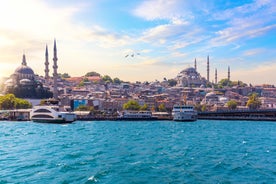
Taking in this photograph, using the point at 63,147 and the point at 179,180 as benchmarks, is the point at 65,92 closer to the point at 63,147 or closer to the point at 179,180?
the point at 63,147

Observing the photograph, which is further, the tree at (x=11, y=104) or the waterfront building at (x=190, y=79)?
the waterfront building at (x=190, y=79)

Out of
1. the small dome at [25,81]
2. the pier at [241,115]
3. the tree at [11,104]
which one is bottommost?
the pier at [241,115]

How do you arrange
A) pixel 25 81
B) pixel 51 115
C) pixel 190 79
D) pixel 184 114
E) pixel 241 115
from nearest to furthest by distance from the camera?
Answer: pixel 51 115 < pixel 184 114 < pixel 241 115 < pixel 25 81 < pixel 190 79

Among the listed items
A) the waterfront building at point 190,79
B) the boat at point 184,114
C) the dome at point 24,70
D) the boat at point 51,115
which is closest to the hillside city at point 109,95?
the dome at point 24,70

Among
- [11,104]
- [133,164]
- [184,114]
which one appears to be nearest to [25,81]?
[11,104]

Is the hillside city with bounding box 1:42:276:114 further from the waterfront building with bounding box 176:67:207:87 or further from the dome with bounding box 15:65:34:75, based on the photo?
the waterfront building with bounding box 176:67:207:87

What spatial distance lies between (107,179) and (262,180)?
7076 mm

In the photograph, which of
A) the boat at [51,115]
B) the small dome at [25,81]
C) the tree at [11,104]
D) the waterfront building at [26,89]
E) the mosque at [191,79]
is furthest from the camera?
the mosque at [191,79]

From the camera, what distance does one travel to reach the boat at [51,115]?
62812 millimetres

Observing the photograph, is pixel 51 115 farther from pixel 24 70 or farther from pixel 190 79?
pixel 190 79

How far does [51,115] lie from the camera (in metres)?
63.4

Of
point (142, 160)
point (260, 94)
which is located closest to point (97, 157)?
point (142, 160)

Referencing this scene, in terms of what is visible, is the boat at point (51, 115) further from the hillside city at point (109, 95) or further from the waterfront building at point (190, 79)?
the waterfront building at point (190, 79)

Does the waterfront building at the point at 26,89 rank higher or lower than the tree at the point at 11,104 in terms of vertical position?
higher
